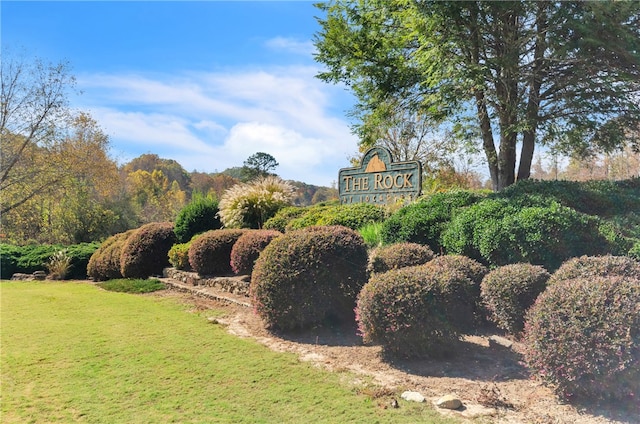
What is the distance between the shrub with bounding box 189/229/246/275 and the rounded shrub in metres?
0.83

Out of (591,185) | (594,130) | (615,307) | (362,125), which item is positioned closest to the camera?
(615,307)

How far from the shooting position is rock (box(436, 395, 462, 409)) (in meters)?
2.93

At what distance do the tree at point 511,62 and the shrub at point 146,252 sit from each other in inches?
243

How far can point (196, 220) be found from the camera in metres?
10.8

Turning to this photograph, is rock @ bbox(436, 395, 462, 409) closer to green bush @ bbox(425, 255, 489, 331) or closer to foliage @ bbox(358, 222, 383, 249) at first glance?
green bush @ bbox(425, 255, 489, 331)

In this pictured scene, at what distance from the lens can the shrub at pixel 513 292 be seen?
3736 millimetres

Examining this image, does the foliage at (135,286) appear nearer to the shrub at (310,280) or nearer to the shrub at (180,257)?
the shrub at (180,257)

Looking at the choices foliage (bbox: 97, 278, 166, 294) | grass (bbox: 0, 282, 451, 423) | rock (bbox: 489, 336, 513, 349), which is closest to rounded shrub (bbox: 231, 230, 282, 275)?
grass (bbox: 0, 282, 451, 423)

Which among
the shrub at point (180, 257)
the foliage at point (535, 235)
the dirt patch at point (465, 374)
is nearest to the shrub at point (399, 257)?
the foliage at point (535, 235)

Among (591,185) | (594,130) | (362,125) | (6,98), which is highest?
(6,98)

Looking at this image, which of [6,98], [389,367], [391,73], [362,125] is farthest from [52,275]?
[389,367]

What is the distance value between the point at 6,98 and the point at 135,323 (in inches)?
620

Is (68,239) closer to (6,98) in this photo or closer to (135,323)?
(6,98)

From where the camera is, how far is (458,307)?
12.6 ft
